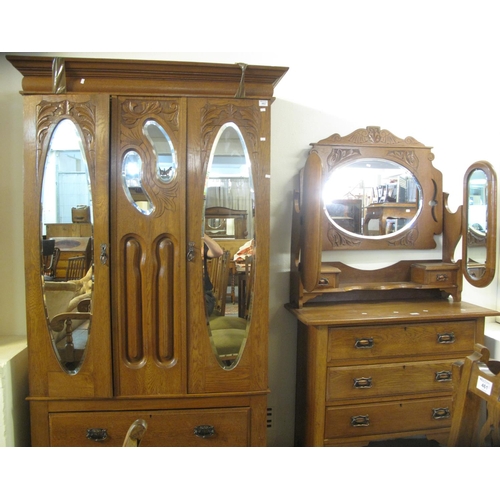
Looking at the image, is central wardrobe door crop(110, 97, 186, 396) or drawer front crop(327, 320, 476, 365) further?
drawer front crop(327, 320, 476, 365)

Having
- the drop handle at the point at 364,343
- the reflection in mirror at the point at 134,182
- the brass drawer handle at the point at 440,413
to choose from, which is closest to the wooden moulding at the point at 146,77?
the reflection in mirror at the point at 134,182

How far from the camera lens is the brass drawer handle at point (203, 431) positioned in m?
1.70

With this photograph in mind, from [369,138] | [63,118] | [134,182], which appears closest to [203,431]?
[134,182]

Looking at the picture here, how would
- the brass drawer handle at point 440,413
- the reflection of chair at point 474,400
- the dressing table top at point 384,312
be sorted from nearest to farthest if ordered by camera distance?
1. the reflection of chair at point 474,400
2. the dressing table top at point 384,312
3. the brass drawer handle at point 440,413

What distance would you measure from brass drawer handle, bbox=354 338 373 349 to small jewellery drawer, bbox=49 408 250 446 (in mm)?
574

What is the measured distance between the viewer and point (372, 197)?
2.18 metres

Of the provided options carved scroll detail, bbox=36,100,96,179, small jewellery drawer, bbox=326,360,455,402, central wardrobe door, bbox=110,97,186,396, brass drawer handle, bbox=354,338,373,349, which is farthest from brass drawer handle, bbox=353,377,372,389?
carved scroll detail, bbox=36,100,96,179

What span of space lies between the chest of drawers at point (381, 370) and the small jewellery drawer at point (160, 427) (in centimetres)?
39

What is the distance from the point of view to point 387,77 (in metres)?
2.20

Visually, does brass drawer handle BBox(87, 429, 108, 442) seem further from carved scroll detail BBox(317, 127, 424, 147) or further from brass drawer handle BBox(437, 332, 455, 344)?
carved scroll detail BBox(317, 127, 424, 147)

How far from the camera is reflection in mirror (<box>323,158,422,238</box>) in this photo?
216 cm

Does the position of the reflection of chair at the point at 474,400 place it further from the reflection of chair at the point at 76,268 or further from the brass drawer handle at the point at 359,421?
the reflection of chair at the point at 76,268

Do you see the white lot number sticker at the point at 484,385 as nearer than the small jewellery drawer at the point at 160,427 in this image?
Yes

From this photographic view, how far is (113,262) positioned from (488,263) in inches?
74.1
